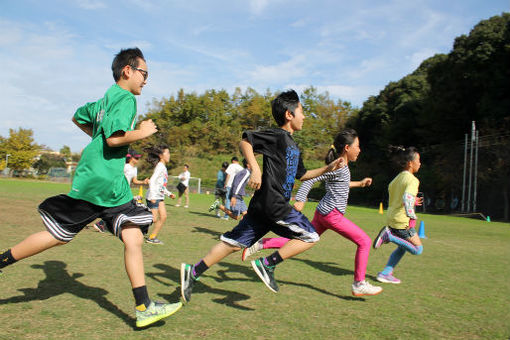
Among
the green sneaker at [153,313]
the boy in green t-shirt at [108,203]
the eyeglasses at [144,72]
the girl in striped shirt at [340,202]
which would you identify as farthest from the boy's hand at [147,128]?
the girl in striped shirt at [340,202]

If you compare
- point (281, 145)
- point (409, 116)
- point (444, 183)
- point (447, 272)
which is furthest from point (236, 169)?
point (409, 116)

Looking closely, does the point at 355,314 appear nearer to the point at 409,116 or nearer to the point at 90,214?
the point at 90,214

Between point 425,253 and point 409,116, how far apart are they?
110 ft

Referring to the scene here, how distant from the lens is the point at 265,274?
383 cm

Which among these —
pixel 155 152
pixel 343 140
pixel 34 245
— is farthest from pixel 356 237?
pixel 155 152

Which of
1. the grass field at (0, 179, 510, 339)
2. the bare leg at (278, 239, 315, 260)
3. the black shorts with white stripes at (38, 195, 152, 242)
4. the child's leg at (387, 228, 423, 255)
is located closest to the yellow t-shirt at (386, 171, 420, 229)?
the child's leg at (387, 228, 423, 255)

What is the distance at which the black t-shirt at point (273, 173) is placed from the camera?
3.66 meters

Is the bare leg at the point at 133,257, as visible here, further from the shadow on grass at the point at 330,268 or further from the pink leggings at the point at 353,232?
the shadow on grass at the point at 330,268

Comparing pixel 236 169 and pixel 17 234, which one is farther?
pixel 236 169

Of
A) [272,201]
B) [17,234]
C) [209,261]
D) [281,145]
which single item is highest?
[281,145]

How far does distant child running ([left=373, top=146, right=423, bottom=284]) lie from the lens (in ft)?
17.4

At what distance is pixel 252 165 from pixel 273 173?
29cm

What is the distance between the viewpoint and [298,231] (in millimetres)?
3785

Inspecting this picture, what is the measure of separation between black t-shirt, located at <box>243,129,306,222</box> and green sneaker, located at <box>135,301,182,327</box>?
1099 mm
